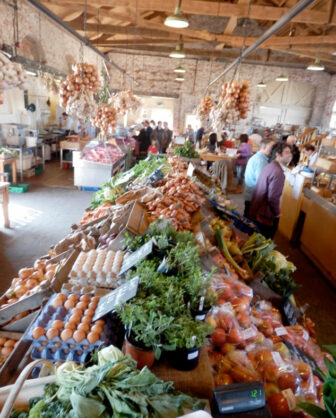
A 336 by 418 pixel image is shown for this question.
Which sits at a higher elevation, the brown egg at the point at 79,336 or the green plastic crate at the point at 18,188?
the brown egg at the point at 79,336

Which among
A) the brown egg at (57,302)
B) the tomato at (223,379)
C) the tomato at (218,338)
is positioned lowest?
the tomato at (223,379)

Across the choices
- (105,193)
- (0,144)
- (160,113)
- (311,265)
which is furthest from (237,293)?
(160,113)

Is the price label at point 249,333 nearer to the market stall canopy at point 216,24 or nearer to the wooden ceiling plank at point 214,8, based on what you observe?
the market stall canopy at point 216,24

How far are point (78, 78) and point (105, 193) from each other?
1.79 meters

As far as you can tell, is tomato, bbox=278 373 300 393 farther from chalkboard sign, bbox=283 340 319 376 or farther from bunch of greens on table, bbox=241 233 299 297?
bunch of greens on table, bbox=241 233 299 297

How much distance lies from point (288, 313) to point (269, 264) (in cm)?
61

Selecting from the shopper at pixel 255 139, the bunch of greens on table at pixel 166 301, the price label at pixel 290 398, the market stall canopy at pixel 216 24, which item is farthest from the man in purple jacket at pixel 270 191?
the shopper at pixel 255 139

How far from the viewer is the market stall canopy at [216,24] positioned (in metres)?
7.12

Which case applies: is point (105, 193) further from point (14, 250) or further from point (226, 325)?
point (226, 325)

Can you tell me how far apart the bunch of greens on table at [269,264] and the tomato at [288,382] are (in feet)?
3.83

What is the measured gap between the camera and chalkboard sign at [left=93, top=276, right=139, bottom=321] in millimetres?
1441

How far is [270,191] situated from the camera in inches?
167

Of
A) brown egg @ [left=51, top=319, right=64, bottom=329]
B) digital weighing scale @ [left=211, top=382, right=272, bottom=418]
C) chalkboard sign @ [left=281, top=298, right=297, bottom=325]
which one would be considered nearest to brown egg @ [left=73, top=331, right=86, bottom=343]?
brown egg @ [left=51, top=319, right=64, bottom=329]

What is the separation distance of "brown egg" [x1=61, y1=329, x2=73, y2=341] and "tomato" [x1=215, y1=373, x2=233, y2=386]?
0.77m
